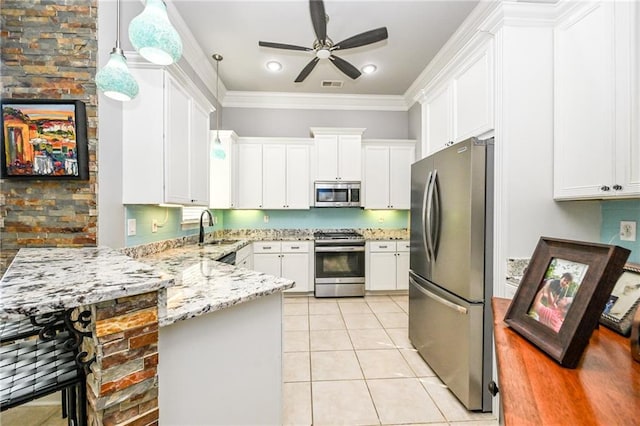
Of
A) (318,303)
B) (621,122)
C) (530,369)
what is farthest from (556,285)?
(318,303)

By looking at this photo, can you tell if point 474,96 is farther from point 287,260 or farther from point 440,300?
point 287,260

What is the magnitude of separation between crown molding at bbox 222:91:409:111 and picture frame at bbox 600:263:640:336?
13.5 ft

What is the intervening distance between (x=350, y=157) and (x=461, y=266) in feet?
8.99

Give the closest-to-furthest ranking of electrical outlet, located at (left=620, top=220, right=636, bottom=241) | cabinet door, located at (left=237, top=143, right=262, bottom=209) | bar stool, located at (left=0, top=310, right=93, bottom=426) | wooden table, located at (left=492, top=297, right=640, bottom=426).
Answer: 1. wooden table, located at (left=492, top=297, right=640, bottom=426)
2. bar stool, located at (left=0, top=310, right=93, bottom=426)
3. electrical outlet, located at (left=620, top=220, right=636, bottom=241)
4. cabinet door, located at (left=237, top=143, right=262, bottom=209)

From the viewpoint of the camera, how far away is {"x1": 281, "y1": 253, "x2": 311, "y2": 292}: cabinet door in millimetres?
4078

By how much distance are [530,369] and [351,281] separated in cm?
338

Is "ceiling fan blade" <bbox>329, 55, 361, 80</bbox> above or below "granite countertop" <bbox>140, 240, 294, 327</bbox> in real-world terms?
above

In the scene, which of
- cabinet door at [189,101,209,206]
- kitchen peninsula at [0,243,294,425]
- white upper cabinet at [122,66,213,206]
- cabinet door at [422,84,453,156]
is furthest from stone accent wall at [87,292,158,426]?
cabinet door at [422,84,453,156]

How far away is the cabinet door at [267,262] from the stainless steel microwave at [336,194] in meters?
1.05

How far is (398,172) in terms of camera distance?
4.39 meters

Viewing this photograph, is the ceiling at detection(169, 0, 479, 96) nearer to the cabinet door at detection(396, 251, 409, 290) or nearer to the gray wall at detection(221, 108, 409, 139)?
the gray wall at detection(221, 108, 409, 139)

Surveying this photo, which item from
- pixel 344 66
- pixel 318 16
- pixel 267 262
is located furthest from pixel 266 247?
pixel 318 16

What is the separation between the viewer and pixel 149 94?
2002 mm

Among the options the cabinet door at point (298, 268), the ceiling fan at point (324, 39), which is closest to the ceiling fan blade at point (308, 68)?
the ceiling fan at point (324, 39)
